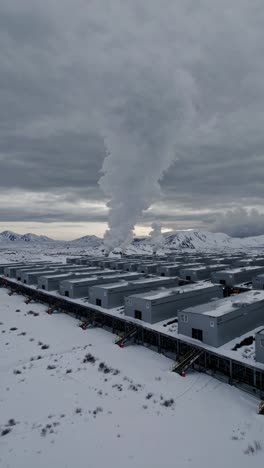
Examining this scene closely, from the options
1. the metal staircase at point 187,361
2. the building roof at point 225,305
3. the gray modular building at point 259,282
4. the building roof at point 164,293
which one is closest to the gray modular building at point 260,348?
the metal staircase at point 187,361

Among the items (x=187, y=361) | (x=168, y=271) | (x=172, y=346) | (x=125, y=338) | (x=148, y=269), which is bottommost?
(x=172, y=346)

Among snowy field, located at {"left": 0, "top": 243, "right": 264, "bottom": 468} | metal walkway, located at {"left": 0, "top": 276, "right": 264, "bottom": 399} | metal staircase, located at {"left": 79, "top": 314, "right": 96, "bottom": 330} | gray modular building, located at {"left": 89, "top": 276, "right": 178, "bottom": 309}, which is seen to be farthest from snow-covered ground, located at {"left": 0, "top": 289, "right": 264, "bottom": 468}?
gray modular building, located at {"left": 89, "top": 276, "right": 178, "bottom": 309}

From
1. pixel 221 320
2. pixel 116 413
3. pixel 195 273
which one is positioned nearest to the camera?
pixel 116 413

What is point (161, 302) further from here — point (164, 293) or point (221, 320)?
point (221, 320)

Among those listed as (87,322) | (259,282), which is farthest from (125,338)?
(259,282)

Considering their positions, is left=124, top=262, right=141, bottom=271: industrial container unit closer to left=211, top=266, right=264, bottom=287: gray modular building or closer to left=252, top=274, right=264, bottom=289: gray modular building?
left=211, top=266, right=264, bottom=287: gray modular building

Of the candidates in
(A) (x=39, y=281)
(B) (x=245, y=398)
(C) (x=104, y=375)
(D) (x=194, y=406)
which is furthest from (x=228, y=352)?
(A) (x=39, y=281)

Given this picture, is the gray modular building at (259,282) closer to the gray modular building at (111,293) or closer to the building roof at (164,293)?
the building roof at (164,293)
